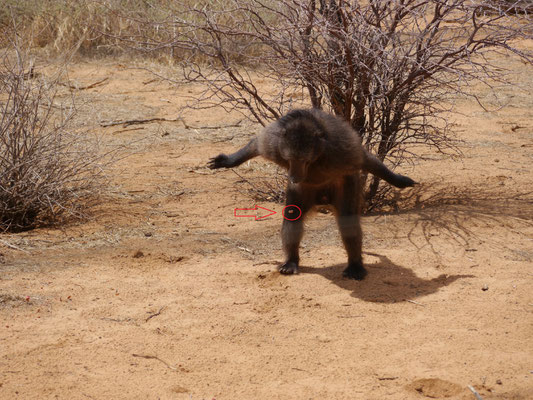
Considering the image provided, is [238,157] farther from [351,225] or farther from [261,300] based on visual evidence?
[261,300]

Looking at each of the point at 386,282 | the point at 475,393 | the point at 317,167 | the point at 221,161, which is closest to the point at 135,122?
the point at 221,161

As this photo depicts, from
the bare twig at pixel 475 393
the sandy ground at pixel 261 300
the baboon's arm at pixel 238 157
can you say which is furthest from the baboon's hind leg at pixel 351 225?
the bare twig at pixel 475 393

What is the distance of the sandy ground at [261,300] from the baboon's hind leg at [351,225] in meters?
0.15

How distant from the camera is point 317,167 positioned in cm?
457

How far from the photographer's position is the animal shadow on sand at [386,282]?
4492 millimetres

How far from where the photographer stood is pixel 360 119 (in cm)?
623

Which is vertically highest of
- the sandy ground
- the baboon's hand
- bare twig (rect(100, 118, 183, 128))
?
the baboon's hand

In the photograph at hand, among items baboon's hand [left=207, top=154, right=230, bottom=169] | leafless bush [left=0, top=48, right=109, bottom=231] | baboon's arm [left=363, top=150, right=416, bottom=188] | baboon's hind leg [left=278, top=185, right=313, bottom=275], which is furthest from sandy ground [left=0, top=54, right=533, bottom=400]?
baboon's hand [left=207, top=154, right=230, bottom=169]

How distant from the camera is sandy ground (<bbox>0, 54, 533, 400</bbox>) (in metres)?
3.38

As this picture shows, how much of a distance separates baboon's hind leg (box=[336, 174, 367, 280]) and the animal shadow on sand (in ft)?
0.28

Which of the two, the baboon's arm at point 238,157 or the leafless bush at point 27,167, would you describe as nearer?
the baboon's arm at point 238,157

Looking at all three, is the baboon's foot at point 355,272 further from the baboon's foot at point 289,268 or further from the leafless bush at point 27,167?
the leafless bush at point 27,167

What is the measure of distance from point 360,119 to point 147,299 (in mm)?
2925

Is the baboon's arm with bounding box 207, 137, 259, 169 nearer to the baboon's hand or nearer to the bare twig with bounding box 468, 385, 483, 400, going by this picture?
the baboon's hand
